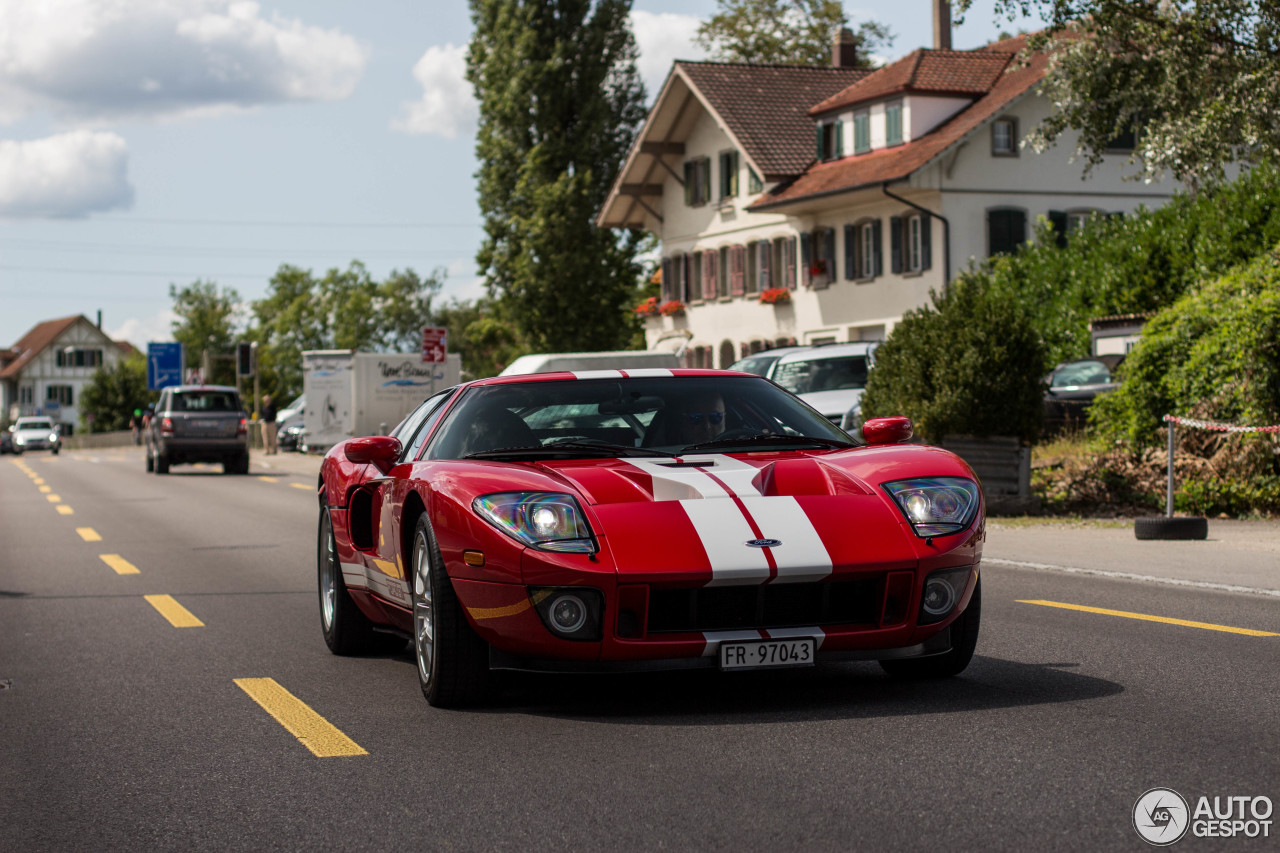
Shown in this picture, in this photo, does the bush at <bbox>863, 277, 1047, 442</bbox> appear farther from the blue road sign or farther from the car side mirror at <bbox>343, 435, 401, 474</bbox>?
the blue road sign

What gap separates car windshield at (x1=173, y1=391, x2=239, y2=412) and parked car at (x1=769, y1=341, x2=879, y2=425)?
1608 centimetres

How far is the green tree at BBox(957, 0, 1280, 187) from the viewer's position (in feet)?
66.0

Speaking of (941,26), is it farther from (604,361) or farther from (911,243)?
(604,361)

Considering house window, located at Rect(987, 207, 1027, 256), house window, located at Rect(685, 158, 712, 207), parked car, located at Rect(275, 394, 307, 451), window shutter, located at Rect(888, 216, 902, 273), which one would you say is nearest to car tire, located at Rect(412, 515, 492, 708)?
house window, located at Rect(987, 207, 1027, 256)

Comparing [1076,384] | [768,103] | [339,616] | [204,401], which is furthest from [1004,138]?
[339,616]

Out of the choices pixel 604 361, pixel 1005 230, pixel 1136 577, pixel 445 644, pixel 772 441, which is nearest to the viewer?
pixel 445 644

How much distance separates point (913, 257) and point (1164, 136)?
76.1ft

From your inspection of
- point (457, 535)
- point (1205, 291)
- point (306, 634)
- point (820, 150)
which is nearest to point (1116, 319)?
point (1205, 291)

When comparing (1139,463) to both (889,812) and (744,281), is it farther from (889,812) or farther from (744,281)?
(744,281)

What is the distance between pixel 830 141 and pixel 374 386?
1549 cm

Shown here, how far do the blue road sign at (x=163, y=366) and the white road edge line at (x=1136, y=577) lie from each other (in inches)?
3066

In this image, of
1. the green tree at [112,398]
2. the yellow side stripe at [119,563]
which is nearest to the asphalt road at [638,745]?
the yellow side stripe at [119,563]

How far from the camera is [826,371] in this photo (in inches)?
945

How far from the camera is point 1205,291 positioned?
18828mm
